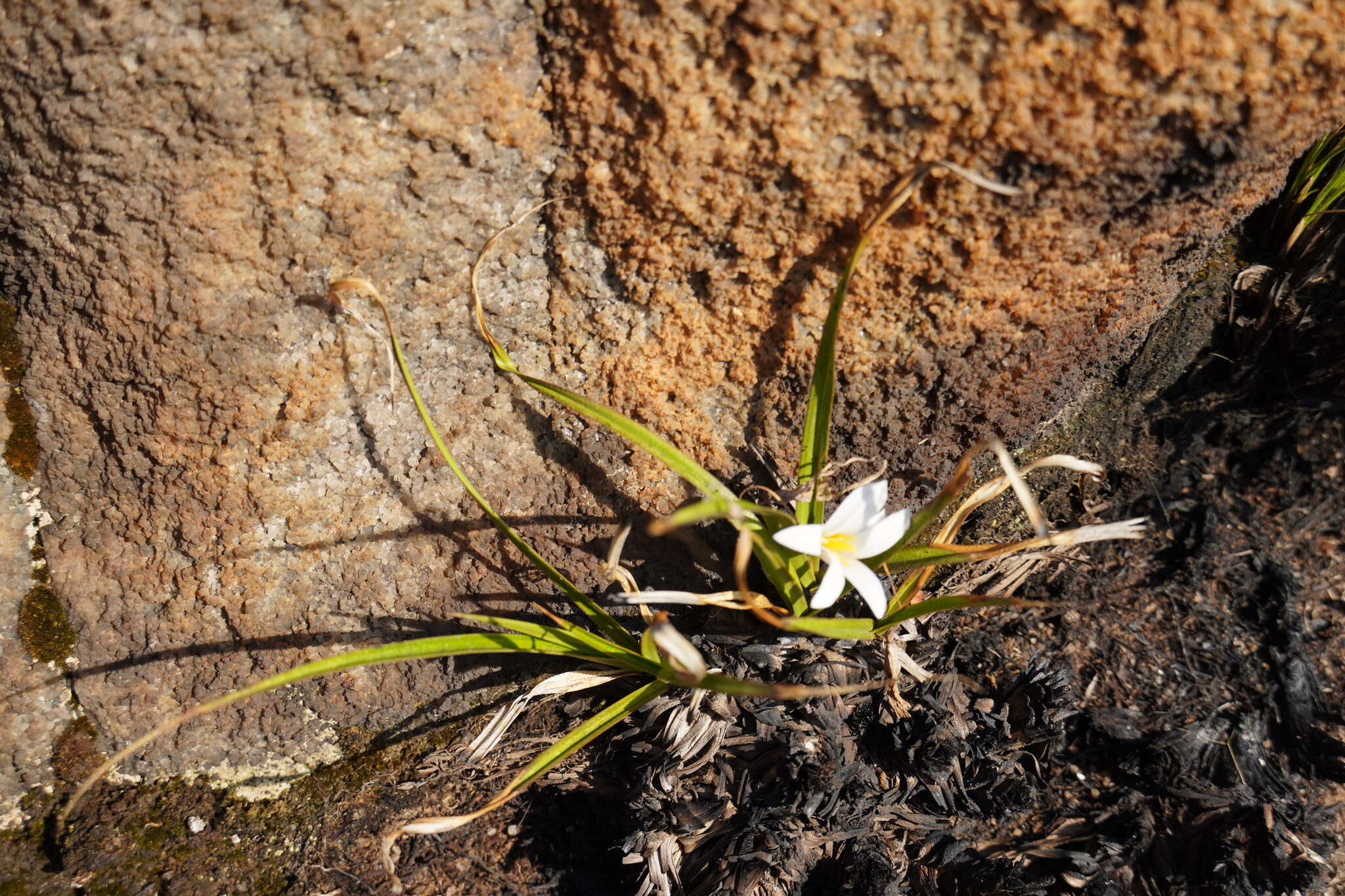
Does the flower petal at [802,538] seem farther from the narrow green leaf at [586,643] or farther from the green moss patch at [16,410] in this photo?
the green moss patch at [16,410]

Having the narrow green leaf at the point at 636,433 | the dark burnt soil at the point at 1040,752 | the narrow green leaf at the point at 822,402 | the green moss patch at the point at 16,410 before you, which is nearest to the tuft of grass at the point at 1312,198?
the dark burnt soil at the point at 1040,752

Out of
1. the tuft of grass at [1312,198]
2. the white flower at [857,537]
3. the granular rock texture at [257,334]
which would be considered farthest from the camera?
the tuft of grass at [1312,198]

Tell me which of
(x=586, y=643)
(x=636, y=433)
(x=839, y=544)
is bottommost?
(x=586, y=643)

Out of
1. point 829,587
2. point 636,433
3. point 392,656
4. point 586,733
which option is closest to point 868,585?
point 829,587

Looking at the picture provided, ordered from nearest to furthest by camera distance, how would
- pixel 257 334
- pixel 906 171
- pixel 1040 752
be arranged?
1. pixel 906 171
2. pixel 257 334
3. pixel 1040 752

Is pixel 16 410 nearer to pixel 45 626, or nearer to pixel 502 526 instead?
pixel 45 626

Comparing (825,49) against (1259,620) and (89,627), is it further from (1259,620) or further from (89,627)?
(89,627)

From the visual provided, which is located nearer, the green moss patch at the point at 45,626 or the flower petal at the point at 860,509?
the flower petal at the point at 860,509
